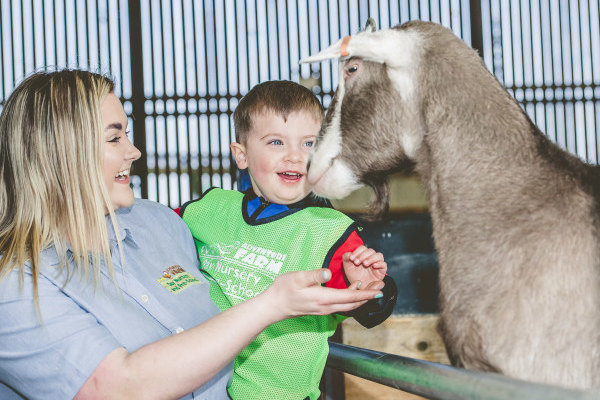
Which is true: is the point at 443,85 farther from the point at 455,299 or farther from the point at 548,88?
the point at 548,88

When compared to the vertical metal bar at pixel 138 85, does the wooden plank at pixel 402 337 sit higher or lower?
lower

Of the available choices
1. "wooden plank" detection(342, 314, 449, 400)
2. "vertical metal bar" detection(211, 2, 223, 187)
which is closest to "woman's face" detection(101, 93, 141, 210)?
"wooden plank" detection(342, 314, 449, 400)

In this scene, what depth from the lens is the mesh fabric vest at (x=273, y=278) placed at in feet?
5.88

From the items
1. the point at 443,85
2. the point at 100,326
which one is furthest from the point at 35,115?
the point at 443,85

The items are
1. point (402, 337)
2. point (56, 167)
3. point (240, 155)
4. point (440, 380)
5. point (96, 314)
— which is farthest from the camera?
point (402, 337)

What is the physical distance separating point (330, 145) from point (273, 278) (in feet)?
1.38

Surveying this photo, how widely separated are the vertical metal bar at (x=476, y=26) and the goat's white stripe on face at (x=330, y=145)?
311 cm

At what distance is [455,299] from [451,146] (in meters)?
0.35

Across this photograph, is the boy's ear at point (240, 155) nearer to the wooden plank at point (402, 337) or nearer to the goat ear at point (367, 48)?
the goat ear at point (367, 48)

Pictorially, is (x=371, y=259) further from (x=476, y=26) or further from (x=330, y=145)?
(x=476, y=26)

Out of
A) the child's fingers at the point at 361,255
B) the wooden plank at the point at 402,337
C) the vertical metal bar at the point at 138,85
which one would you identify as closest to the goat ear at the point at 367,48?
the child's fingers at the point at 361,255

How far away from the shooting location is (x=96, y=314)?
1.43 metres

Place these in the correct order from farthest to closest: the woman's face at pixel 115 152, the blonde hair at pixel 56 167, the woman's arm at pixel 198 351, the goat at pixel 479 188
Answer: the woman's face at pixel 115 152 → the blonde hair at pixel 56 167 → the woman's arm at pixel 198 351 → the goat at pixel 479 188

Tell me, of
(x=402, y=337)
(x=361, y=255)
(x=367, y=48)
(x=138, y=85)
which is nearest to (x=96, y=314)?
(x=361, y=255)
